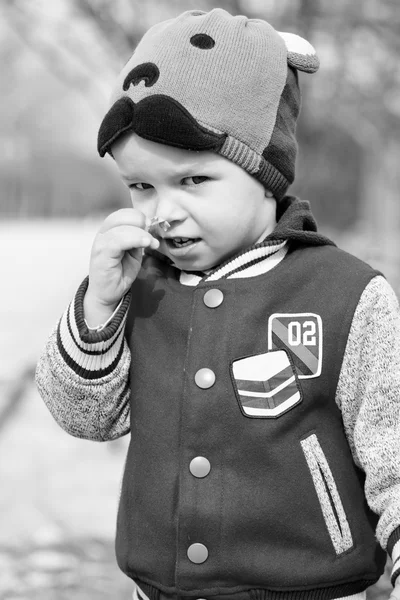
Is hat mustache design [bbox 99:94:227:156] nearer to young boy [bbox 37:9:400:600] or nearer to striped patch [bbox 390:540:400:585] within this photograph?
young boy [bbox 37:9:400:600]

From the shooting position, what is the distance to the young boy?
1.69m

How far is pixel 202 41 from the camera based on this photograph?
1.80 m

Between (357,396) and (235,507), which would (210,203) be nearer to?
(357,396)

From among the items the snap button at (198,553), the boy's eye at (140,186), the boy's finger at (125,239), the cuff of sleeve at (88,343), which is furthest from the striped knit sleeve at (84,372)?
the snap button at (198,553)

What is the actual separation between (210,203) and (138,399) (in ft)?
1.42

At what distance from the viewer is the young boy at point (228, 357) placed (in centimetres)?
169

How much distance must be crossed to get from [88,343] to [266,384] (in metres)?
0.36

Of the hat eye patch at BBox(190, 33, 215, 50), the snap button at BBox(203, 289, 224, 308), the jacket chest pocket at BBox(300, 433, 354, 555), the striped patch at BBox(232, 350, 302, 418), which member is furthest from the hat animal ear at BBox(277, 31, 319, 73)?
the jacket chest pocket at BBox(300, 433, 354, 555)

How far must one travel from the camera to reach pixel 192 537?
1.69 metres

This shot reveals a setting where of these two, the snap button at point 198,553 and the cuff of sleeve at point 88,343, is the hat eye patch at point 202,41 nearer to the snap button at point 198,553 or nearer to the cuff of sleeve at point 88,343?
the cuff of sleeve at point 88,343

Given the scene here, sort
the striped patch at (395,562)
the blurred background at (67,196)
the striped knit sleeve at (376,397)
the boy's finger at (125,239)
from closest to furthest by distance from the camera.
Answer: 1. the striped patch at (395,562)
2. the striped knit sleeve at (376,397)
3. the boy's finger at (125,239)
4. the blurred background at (67,196)

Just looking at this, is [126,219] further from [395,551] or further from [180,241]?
[395,551]

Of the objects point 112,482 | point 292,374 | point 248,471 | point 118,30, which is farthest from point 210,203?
point 118,30

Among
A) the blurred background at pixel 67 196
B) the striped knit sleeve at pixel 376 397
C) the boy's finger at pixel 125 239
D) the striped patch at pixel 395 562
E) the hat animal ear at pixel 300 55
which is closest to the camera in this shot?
the striped patch at pixel 395 562
